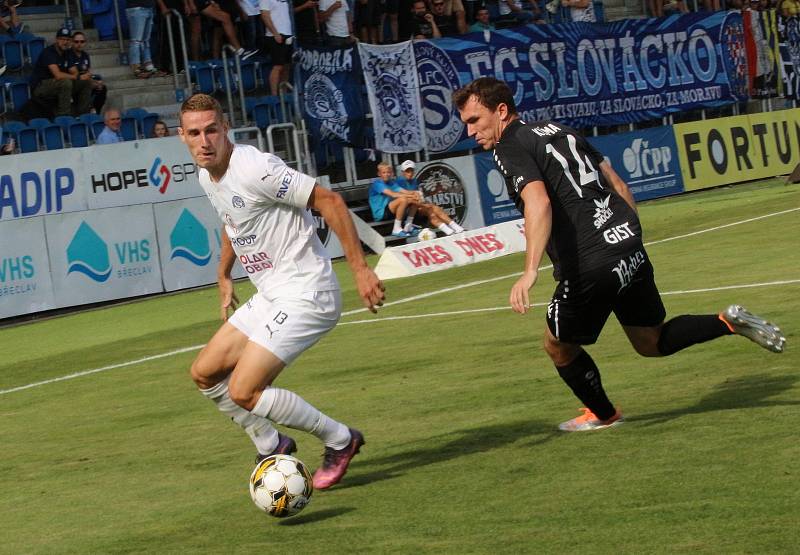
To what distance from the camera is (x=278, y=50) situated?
77.6 ft

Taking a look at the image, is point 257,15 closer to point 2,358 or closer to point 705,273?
point 2,358

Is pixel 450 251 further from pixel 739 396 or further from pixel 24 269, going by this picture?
→ pixel 739 396

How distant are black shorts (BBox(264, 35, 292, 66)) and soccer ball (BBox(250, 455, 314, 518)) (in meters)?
17.7

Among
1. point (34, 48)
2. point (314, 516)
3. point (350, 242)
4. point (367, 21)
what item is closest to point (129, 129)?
point (34, 48)

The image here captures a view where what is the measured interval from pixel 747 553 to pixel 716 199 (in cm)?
2181

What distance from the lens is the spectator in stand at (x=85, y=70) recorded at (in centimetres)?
2139

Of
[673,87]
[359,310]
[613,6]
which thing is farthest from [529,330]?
[613,6]

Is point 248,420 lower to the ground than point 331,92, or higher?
lower

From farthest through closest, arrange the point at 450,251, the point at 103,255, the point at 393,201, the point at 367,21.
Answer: the point at 367,21 < the point at 393,201 < the point at 450,251 < the point at 103,255

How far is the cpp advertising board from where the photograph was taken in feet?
64.8

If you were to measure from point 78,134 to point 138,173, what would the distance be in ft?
5.80

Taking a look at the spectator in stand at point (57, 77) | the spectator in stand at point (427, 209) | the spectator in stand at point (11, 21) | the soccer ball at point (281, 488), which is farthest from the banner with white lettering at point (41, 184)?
the soccer ball at point (281, 488)

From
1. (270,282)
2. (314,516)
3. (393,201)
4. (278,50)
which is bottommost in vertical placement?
(314,516)

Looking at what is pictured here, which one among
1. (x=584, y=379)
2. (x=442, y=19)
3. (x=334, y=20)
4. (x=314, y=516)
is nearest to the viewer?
(x=314, y=516)
